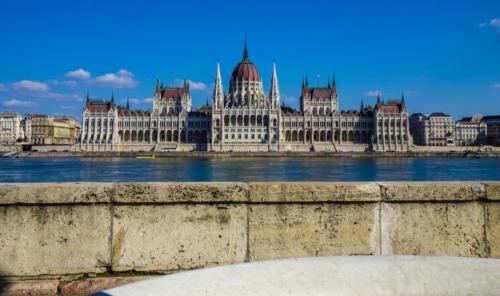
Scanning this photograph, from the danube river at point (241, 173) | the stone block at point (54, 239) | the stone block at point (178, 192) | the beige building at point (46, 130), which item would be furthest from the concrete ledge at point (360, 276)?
the beige building at point (46, 130)

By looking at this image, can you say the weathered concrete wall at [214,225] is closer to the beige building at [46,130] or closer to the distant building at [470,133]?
the beige building at [46,130]

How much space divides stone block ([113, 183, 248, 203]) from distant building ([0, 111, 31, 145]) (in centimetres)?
13669

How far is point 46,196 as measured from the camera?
3471mm

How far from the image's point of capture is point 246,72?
108 metres

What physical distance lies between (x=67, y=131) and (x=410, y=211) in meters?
151

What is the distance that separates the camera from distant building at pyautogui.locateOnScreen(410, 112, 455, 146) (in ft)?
393

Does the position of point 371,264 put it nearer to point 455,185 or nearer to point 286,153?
point 455,185

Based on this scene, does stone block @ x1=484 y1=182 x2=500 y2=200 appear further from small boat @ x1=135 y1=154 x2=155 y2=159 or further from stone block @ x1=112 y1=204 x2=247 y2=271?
small boat @ x1=135 y1=154 x2=155 y2=159

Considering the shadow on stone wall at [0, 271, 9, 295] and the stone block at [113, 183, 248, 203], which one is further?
the stone block at [113, 183, 248, 203]

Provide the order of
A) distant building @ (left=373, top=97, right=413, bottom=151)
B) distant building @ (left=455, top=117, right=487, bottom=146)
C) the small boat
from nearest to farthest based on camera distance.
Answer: the small boat, distant building @ (left=373, top=97, right=413, bottom=151), distant building @ (left=455, top=117, right=487, bottom=146)

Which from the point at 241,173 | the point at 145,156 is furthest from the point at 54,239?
the point at 145,156

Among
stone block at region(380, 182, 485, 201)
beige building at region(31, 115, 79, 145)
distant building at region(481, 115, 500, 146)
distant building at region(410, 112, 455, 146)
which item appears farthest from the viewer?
beige building at region(31, 115, 79, 145)

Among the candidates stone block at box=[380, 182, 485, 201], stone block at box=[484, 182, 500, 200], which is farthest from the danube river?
stone block at box=[484, 182, 500, 200]

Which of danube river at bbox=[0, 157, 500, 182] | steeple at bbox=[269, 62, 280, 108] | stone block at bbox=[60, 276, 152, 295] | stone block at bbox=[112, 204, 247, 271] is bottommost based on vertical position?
danube river at bbox=[0, 157, 500, 182]
